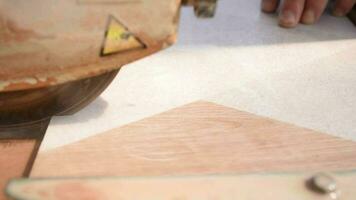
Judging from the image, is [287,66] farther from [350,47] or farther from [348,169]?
[348,169]

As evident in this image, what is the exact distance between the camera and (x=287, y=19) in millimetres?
1444

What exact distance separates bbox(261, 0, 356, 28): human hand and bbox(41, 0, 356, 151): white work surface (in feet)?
0.10

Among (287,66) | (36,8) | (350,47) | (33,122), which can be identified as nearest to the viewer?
(36,8)

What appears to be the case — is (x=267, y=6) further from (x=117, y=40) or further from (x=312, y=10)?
(x=117, y=40)

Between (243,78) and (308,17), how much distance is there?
44cm

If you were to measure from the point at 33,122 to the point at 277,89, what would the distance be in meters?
0.53

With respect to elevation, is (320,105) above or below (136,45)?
below

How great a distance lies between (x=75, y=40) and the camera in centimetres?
77

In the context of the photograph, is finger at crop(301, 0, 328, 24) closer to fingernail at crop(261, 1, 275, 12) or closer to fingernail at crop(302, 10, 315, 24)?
fingernail at crop(302, 10, 315, 24)

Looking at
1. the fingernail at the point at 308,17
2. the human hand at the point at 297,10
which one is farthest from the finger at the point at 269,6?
the fingernail at the point at 308,17

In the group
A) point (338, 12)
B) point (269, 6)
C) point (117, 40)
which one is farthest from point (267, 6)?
point (117, 40)

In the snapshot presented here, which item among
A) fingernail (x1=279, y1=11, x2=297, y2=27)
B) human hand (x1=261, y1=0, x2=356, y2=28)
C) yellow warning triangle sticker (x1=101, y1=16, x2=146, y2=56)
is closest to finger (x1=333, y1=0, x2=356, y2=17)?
human hand (x1=261, y1=0, x2=356, y2=28)

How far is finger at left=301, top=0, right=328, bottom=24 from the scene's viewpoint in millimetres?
1480

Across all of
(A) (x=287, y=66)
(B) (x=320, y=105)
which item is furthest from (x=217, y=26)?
(B) (x=320, y=105)
